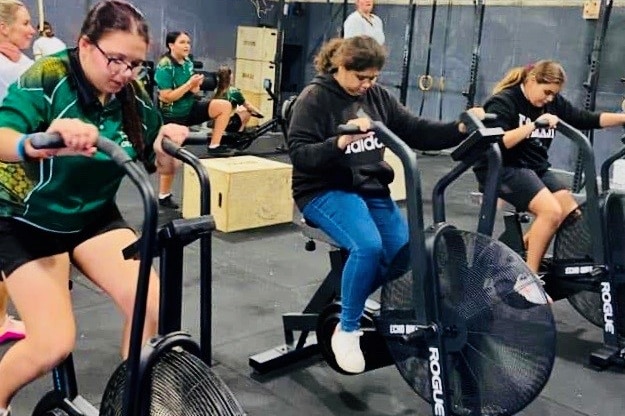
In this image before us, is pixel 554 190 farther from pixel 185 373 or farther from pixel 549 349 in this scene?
pixel 185 373

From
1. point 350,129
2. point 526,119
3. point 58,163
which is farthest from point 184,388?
point 526,119

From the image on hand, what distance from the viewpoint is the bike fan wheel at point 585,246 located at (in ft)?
11.1

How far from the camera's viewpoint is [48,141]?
5.05ft

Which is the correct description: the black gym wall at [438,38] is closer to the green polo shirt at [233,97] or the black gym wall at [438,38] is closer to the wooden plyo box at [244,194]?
the green polo shirt at [233,97]

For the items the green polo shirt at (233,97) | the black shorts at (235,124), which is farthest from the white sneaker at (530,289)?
the black shorts at (235,124)

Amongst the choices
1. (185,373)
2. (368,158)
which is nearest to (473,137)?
(368,158)

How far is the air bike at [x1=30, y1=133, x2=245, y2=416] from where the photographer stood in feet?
5.09

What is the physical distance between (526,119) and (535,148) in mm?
185

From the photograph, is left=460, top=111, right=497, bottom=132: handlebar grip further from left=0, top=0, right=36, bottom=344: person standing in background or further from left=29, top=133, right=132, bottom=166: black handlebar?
left=0, top=0, right=36, bottom=344: person standing in background

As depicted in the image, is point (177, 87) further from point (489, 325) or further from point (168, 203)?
point (489, 325)

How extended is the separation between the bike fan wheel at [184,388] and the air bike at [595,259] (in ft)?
7.25

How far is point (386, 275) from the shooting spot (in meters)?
2.78

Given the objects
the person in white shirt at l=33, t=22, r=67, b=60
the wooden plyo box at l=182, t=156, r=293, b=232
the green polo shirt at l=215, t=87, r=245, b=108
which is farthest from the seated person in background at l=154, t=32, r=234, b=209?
the person in white shirt at l=33, t=22, r=67, b=60

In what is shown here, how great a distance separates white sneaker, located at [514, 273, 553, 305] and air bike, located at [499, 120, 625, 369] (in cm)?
101
